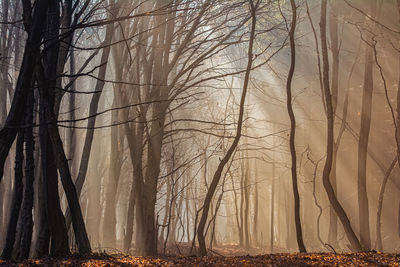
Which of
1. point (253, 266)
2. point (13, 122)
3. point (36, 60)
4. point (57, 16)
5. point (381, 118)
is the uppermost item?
point (381, 118)

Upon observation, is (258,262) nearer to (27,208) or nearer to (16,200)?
(27,208)

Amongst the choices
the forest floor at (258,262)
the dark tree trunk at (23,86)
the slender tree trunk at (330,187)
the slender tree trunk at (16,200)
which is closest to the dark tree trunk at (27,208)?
the slender tree trunk at (16,200)

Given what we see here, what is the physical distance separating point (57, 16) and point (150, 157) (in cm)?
338

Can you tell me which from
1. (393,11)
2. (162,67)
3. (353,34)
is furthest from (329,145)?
(353,34)

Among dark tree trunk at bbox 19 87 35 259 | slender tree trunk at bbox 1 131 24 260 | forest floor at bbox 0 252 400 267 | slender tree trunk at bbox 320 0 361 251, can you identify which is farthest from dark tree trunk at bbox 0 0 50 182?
slender tree trunk at bbox 320 0 361 251

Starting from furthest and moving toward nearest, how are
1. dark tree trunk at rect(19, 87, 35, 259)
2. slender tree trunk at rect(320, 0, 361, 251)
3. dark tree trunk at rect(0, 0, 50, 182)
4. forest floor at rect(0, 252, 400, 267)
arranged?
slender tree trunk at rect(320, 0, 361, 251)
dark tree trunk at rect(19, 87, 35, 259)
dark tree trunk at rect(0, 0, 50, 182)
forest floor at rect(0, 252, 400, 267)

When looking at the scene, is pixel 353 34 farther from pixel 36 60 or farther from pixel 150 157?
pixel 36 60

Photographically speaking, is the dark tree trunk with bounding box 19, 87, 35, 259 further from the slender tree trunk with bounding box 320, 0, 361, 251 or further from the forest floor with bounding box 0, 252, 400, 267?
the slender tree trunk with bounding box 320, 0, 361, 251

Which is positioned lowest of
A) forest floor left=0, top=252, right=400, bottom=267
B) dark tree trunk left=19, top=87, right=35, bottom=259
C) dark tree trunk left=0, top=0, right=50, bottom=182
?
forest floor left=0, top=252, right=400, bottom=267

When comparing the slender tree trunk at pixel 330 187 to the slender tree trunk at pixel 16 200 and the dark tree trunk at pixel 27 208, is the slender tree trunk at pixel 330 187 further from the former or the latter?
the slender tree trunk at pixel 16 200

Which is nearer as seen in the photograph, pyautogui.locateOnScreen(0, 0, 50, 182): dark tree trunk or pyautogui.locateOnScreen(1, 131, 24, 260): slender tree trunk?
pyautogui.locateOnScreen(0, 0, 50, 182): dark tree trunk

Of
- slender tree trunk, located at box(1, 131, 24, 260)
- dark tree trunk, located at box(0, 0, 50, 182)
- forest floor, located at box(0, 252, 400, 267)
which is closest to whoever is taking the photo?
forest floor, located at box(0, 252, 400, 267)

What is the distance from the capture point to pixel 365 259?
4.09 m

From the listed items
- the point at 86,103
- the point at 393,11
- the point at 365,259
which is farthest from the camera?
the point at 86,103
